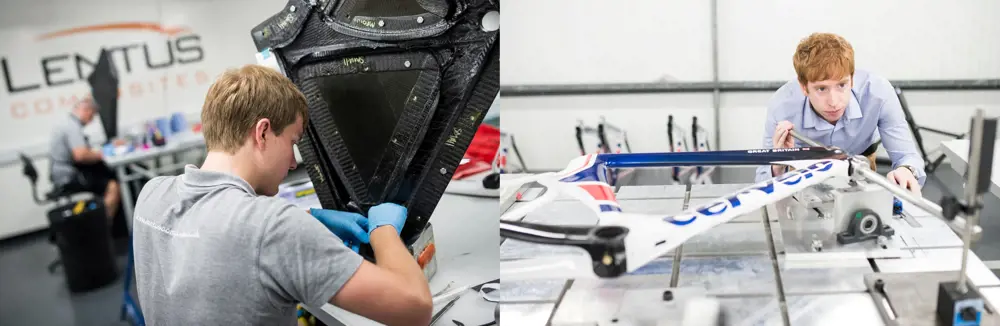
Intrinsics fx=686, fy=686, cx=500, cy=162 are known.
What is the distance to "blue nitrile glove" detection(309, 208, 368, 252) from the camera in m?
1.96

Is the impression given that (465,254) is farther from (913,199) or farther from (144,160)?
(144,160)

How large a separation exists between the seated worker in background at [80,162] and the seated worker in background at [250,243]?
1.74 meters

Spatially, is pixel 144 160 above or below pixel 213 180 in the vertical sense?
below

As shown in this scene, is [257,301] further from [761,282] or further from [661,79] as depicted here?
[661,79]

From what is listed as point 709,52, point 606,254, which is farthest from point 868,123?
point 709,52

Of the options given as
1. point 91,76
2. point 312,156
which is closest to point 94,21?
point 91,76

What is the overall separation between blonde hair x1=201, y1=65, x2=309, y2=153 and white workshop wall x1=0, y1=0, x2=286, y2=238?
1280 millimetres

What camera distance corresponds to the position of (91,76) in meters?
3.26

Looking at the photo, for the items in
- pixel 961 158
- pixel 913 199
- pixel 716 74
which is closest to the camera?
pixel 913 199

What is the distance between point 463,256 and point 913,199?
1.35 m

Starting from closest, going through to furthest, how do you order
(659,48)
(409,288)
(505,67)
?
(409,288) → (659,48) → (505,67)

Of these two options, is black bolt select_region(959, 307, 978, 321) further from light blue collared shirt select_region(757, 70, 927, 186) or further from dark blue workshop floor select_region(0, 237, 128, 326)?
dark blue workshop floor select_region(0, 237, 128, 326)

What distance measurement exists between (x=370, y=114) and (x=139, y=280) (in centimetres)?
78

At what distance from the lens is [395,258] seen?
67.3 inches
